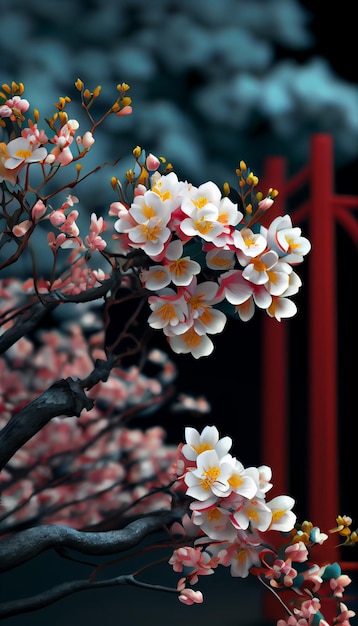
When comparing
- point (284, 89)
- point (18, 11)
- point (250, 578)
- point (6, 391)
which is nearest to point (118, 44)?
point (18, 11)

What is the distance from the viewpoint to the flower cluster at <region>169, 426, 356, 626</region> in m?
0.91

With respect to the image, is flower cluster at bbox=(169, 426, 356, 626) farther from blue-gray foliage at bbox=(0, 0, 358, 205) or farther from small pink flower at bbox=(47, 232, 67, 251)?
blue-gray foliage at bbox=(0, 0, 358, 205)

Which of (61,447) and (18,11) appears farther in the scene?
(18,11)

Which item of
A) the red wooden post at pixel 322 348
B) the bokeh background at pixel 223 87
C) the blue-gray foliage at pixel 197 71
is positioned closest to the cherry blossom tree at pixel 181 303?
the red wooden post at pixel 322 348

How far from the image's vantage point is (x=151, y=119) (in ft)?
6.47

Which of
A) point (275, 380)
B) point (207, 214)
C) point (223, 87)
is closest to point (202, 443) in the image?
point (207, 214)

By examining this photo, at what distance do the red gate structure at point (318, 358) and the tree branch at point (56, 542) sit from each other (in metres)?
0.78

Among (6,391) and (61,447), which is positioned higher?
(6,391)

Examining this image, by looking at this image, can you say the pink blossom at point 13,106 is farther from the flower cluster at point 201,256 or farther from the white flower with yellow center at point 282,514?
the white flower with yellow center at point 282,514

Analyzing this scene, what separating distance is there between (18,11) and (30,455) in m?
1.11

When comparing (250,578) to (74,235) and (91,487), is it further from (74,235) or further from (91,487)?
(74,235)

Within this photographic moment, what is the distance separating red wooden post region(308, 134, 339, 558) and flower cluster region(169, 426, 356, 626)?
2.09 ft

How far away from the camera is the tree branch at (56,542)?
90 cm

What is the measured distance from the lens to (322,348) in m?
1.70
